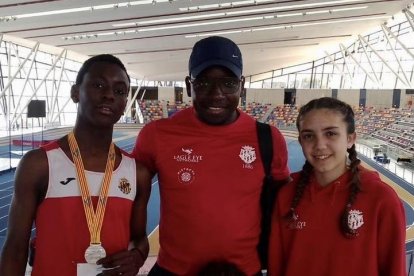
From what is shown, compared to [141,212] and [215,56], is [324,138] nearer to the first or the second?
[215,56]

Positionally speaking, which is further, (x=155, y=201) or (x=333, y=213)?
(x=155, y=201)

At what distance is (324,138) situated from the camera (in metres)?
1.64

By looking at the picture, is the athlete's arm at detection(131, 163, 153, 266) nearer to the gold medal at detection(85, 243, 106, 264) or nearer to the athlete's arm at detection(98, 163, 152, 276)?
the athlete's arm at detection(98, 163, 152, 276)

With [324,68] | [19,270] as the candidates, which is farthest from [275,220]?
[324,68]

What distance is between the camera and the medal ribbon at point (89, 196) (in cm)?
152

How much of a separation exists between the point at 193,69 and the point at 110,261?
0.89m

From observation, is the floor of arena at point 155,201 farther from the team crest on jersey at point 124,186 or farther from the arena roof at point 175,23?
the arena roof at point 175,23

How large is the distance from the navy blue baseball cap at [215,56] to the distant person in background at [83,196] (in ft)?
1.06

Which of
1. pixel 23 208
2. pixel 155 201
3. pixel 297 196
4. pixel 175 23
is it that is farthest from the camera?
pixel 175 23

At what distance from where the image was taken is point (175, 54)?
72.8 ft

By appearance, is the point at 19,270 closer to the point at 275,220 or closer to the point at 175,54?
the point at 275,220

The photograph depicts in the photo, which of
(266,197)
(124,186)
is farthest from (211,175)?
(124,186)

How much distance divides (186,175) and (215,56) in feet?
1.81

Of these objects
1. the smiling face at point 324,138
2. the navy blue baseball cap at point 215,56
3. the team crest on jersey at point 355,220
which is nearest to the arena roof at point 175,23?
the navy blue baseball cap at point 215,56
